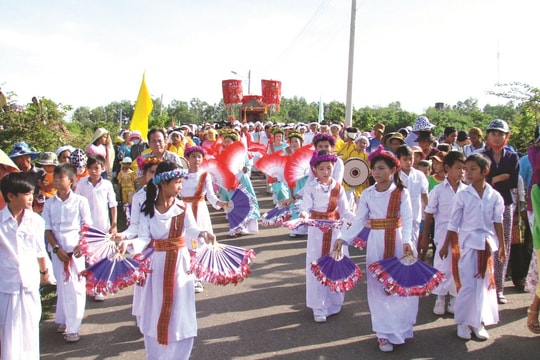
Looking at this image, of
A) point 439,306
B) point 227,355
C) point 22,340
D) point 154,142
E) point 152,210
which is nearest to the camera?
point 22,340

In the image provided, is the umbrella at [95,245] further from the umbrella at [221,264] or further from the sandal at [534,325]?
the sandal at [534,325]

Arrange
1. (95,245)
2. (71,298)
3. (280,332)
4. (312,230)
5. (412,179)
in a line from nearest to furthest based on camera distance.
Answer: (95,245), (71,298), (280,332), (312,230), (412,179)

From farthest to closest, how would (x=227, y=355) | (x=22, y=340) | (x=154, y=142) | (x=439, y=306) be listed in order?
(x=154, y=142), (x=439, y=306), (x=227, y=355), (x=22, y=340)

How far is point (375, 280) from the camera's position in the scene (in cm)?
459

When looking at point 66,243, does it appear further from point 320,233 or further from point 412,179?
point 412,179

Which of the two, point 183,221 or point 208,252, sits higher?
point 183,221

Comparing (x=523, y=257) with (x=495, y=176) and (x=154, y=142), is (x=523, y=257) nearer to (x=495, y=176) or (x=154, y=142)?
(x=495, y=176)

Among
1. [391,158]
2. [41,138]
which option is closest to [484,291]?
[391,158]

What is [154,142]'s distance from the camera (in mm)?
5676

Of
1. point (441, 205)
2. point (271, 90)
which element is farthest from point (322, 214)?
point (271, 90)

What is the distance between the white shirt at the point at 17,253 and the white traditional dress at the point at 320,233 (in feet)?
9.18

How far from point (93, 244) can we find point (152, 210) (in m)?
0.70

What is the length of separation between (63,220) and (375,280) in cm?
324

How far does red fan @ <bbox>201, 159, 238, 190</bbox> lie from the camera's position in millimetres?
7441
